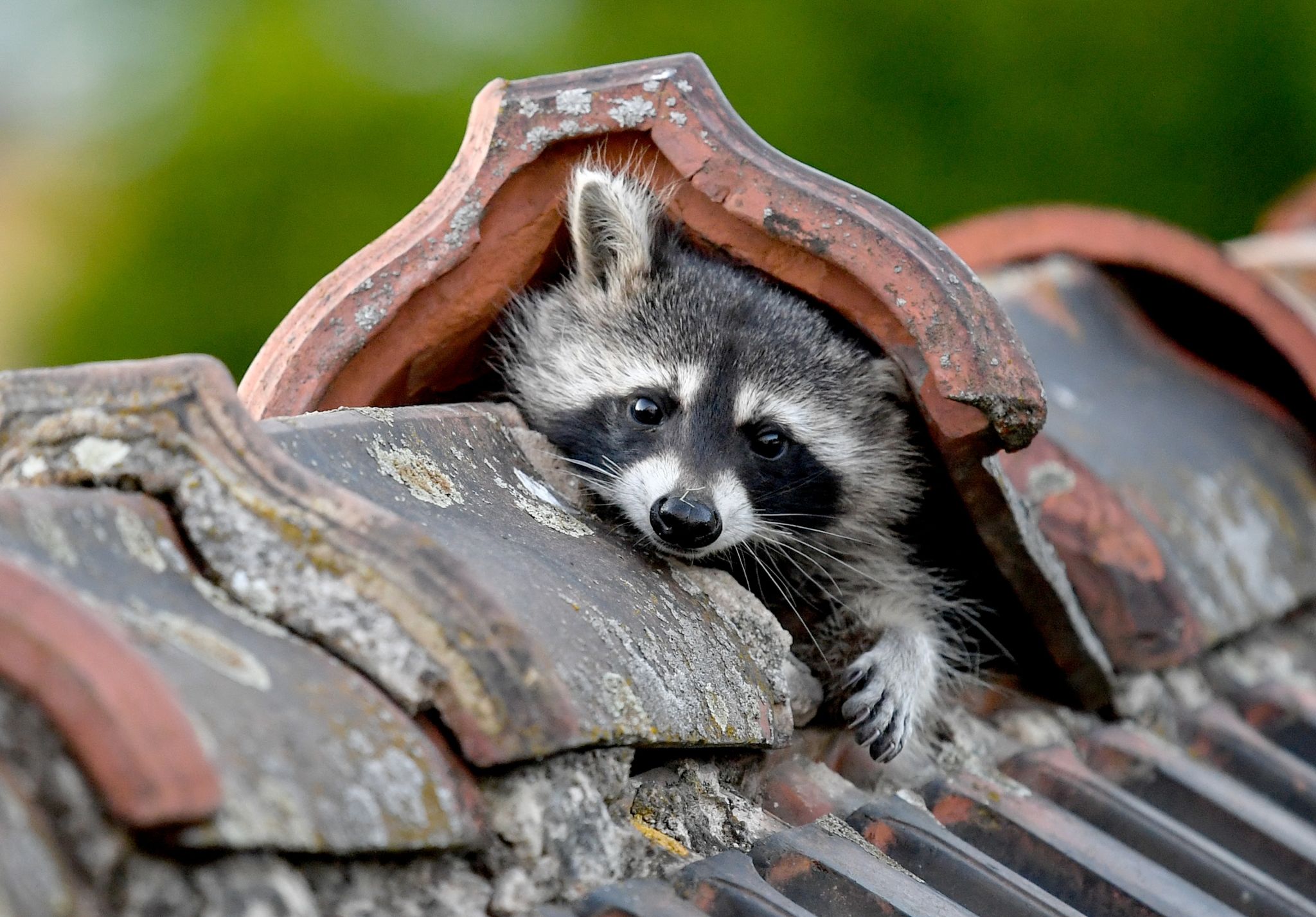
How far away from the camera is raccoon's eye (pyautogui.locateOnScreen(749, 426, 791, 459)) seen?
2.64 metres

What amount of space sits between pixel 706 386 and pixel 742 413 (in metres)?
0.08

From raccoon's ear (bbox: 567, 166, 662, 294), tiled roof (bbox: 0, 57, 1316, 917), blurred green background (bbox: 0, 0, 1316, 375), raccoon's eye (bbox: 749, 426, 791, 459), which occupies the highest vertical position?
blurred green background (bbox: 0, 0, 1316, 375)

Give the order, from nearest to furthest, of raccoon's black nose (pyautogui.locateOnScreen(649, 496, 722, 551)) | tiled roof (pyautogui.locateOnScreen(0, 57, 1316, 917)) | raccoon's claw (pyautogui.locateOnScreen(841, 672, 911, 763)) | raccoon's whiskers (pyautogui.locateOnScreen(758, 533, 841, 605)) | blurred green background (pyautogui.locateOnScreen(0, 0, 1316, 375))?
tiled roof (pyautogui.locateOnScreen(0, 57, 1316, 917)) → raccoon's claw (pyautogui.locateOnScreen(841, 672, 911, 763)) → raccoon's black nose (pyautogui.locateOnScreen(649, 496, 722, 551)) → raccoon's whiskers (pyautogui.locateOnScreen(758, 533, 841, 605)) → blurred green background (pyautogui.locateOnScreen(0, 0, 1316, 375))

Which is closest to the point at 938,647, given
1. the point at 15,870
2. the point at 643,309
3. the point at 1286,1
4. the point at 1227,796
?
the point at 1227,796

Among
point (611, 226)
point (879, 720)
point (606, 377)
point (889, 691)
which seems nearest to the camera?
point (879, 720)

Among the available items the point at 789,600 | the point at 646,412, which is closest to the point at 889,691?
the point at 789,600

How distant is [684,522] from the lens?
2262 millimetres

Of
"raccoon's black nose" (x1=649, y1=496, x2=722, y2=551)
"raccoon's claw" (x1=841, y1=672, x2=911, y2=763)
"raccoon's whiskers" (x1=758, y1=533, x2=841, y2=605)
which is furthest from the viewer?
"raccoon's whiskers" (x1=758, y1=533, x2=841, y2=605)

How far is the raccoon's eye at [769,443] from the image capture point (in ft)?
8.66

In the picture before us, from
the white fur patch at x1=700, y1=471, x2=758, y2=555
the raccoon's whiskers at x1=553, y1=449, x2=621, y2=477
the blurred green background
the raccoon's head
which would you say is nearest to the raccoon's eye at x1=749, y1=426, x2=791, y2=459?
the raccoon's head

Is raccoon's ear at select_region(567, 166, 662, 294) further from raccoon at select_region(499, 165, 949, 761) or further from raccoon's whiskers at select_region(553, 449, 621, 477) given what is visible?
raccoon's whiskers at select_region(553, 449, 621, 477)

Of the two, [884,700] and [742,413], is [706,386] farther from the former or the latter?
[884,700]

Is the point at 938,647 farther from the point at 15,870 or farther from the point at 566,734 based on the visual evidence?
the point at 15,870

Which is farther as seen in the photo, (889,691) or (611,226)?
(611,226)
